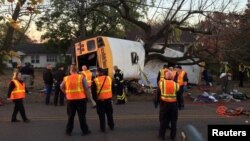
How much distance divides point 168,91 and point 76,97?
7.78 feet

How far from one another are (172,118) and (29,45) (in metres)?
85.9

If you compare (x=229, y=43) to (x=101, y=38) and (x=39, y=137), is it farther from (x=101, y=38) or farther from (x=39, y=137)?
(x=39, y=137)

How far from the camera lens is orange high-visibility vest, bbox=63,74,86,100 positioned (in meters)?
12.6

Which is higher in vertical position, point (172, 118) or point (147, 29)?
point (147, 29)

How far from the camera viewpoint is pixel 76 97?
494 inches

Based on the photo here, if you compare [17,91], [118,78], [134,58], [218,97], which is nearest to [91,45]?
A: [134,58]

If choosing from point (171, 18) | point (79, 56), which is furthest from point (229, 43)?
point (79, 56)

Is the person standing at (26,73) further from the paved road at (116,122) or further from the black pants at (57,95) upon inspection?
the black pants at (57,95)

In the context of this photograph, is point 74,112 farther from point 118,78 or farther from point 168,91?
point 118,78

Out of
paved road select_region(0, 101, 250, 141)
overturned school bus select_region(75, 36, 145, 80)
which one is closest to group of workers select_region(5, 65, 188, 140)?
paved road select_region(0, 101, 250, 141)

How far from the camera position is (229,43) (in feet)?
102

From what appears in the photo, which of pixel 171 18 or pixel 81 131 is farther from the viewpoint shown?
pixel 171 18

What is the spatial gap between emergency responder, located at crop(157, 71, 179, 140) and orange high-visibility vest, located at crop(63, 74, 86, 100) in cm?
205

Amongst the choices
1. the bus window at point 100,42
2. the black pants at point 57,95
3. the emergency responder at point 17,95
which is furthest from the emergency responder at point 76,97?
the bus window at point 100,42
